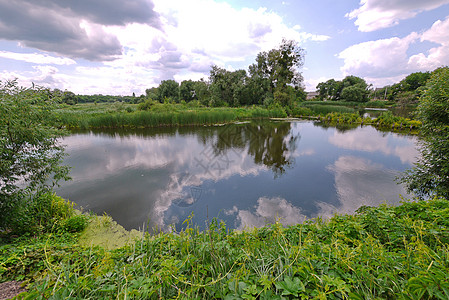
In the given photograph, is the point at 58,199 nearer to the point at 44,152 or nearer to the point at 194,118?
the point at 44,152

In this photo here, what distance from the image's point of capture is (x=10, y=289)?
1.65m

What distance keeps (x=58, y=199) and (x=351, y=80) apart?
7162 centimetres

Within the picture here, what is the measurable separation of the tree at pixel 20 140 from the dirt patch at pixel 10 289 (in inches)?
78.6

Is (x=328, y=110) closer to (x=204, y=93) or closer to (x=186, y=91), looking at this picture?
(x=204, y=93)

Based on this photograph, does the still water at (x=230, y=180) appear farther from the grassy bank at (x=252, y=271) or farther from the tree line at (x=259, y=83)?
the tree line at (x=259, y=83)

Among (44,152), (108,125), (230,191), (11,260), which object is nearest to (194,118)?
(108,125)

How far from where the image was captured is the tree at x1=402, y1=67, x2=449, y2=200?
12.9 feet

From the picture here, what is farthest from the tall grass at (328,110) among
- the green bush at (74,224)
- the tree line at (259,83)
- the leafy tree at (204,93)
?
the green bush at (74,224)

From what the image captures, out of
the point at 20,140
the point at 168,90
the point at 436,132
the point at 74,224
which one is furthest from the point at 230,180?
the point at 168,90

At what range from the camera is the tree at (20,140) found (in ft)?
9.46

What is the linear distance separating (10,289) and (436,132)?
7.82 m

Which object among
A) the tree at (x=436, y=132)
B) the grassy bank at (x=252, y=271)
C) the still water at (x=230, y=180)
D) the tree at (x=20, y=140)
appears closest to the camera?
the grassy bank at (x=252, y=271)

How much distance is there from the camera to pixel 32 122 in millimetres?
3340

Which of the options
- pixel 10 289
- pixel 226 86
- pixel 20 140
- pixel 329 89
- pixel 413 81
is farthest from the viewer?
pixel 329 89
